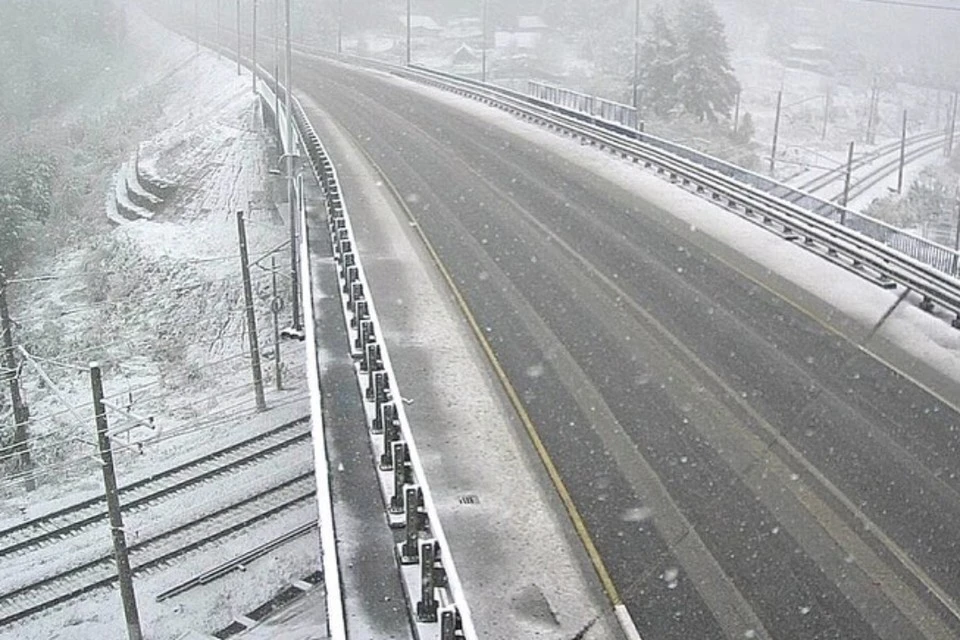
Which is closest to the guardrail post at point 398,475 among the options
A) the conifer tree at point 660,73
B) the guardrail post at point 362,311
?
the guardrail post at point 362,311

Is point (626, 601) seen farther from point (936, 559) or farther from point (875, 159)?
point (875, 159)

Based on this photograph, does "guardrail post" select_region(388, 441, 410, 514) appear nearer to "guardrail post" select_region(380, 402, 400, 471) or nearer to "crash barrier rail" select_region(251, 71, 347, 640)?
"guardrail post" select_region(380, 402, 400, 471)

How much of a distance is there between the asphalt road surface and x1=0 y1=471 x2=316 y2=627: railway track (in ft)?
21.9

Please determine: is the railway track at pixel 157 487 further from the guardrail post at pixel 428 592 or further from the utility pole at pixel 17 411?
the guardrail post at pixel 428 592

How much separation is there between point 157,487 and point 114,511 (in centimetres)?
723

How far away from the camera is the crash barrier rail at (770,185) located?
2228 centimetres

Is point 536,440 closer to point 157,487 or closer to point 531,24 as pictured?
point 157,487

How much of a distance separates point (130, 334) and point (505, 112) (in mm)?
18821

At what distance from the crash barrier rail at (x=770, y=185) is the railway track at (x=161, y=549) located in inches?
549

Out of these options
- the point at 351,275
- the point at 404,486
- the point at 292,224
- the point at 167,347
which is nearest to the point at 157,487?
the point at 292,224

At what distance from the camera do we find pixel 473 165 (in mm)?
34219

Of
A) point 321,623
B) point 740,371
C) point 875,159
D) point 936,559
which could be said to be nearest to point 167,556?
point 321,623

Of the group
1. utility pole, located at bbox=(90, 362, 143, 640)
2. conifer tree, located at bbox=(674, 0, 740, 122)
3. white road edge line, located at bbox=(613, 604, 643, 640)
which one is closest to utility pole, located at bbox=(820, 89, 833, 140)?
conifer tree, located at bbox=(674, 0, 740, 122)

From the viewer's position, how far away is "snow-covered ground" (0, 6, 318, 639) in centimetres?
2238
